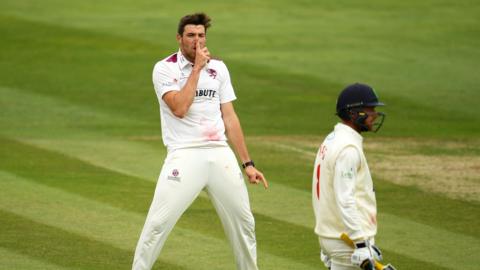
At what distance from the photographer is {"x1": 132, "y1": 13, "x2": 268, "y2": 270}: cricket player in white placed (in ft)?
31.8

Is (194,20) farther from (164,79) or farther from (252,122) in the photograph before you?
(252,122)

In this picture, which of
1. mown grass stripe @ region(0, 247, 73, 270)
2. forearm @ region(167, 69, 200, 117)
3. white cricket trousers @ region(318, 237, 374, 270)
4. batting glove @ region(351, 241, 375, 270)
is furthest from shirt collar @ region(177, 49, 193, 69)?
batting glove @ region(351, 241, 375, 270)

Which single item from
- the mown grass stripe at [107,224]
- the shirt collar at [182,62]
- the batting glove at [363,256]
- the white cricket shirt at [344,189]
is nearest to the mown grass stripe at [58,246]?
the mown grass stripe at [107,224]

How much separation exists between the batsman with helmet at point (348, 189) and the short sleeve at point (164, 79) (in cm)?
198

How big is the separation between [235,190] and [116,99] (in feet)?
44.1

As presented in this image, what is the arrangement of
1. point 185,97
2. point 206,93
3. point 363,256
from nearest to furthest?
point 363,256
point 185,97
point 206,93

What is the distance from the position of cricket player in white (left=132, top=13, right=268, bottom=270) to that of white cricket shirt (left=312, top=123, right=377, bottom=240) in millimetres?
1498

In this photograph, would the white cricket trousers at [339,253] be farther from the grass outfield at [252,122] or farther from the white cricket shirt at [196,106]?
the grass outfield at [252,122]

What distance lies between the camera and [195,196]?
9.80 meters

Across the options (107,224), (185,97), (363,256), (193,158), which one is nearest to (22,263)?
(107,224)

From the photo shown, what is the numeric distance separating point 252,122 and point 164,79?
11.1m

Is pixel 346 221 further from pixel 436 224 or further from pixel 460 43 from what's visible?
pixel 460 43

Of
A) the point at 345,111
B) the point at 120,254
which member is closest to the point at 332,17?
the point at 120,254

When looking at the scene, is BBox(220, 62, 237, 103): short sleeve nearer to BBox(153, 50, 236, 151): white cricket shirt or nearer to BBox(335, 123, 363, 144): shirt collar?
BBox(153, 50, 236, 151): white cricket shirt
